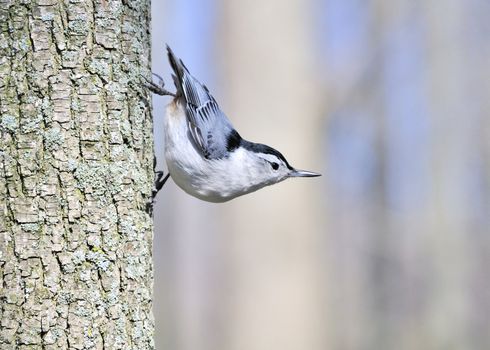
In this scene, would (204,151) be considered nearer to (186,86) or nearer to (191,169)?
(191,169)

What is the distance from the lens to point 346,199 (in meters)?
11.0

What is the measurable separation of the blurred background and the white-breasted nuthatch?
1773 millimetres

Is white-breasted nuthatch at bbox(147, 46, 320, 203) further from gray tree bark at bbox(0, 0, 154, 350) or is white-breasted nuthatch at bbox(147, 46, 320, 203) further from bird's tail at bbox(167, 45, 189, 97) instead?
gray tree bark at bbox(0, 0, 154, 350)

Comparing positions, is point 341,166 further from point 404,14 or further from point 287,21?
point 287,21

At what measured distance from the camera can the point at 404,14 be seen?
27.8 ft

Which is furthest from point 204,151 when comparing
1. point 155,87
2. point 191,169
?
point 155,87

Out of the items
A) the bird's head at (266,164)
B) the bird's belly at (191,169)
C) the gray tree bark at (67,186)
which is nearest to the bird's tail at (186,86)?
the bird's belly at (191,169)

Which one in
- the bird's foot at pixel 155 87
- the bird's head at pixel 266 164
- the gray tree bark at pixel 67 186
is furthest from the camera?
the bird's head at pixel 266 164

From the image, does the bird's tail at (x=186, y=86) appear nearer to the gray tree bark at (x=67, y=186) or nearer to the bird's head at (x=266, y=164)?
the bird's head at (x=266, y=164)

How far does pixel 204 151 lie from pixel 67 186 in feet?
3.71

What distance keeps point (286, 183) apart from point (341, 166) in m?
4.87

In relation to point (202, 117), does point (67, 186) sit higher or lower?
lower

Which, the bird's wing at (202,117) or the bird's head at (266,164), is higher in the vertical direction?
the bird's wing at (202,117)

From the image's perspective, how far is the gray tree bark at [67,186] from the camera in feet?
5.49
